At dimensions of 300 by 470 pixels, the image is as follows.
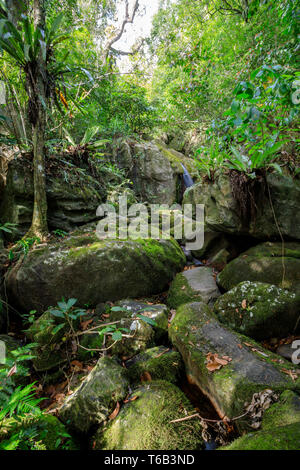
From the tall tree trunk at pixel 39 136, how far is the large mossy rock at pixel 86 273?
53cm

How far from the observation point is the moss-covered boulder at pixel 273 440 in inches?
36.9

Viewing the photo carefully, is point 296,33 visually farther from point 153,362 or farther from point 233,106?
point 153,362

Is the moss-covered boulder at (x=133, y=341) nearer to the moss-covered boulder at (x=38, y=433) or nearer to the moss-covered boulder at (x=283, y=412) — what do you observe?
the moss-covered boulder at (x=38, y=433)

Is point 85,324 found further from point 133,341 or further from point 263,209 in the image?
point 263,209

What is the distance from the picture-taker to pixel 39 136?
340 centimetres

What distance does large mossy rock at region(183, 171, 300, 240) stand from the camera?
116 inches

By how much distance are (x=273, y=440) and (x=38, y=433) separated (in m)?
1.43

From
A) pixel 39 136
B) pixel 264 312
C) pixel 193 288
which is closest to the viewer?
pixel 264 312

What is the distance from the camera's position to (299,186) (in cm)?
290

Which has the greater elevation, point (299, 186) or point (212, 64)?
point (212, 64)

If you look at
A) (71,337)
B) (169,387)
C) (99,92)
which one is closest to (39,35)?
(99,92)

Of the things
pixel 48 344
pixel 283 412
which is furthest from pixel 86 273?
pixel 283 412

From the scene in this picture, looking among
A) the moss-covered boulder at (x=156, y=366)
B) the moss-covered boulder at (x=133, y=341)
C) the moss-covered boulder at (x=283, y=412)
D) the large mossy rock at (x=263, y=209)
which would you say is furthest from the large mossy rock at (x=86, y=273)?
the moss-covered boulder at (x=283, y=412)

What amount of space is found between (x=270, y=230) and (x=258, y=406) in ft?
8.13
